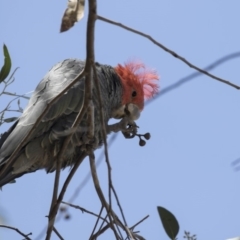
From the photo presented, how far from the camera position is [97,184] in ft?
8.91

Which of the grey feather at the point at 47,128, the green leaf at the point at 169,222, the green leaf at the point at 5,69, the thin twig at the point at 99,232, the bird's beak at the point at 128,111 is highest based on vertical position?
the bird's beak at the point at 128,111

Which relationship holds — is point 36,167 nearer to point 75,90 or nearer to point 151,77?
point 75,90

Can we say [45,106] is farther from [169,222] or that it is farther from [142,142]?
[169,222]

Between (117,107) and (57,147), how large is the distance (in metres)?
0.86

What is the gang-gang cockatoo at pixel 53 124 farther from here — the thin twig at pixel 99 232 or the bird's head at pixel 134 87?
the thin twig at pixel 99 232

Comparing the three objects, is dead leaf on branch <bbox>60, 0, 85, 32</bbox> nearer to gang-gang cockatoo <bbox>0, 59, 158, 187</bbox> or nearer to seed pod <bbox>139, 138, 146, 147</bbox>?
gang-gang cockatoo <bbox>0, 59, 158, 187</bbox>

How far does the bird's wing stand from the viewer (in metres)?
3.56

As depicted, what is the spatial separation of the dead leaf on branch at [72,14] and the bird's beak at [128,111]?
7.34ft

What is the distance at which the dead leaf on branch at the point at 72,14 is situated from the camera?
2.03 metres

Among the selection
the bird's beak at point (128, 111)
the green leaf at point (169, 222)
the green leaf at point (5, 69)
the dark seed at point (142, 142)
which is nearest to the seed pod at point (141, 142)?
the dark seed at point (142, 142)

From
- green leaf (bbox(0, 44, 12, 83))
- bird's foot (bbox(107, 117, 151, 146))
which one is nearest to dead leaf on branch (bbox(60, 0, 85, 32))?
green leaf (bbox(0, 44, 12, 83))

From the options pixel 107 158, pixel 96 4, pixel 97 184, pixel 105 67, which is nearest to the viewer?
pixel 96 4

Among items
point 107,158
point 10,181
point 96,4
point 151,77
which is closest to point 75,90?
point 10,181

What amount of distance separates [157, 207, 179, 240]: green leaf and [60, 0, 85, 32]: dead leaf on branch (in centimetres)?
121
